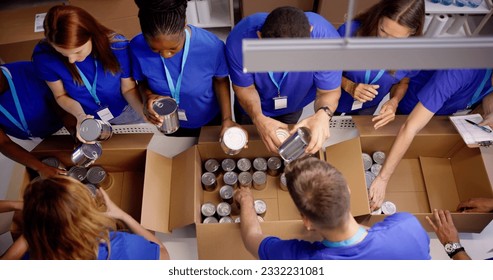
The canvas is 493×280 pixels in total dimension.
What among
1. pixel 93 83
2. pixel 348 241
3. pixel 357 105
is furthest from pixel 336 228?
pixel 93 83

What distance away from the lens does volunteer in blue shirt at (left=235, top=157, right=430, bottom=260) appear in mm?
1391

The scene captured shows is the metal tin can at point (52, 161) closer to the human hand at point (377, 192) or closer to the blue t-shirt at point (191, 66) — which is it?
the blue t-shirt at point (191, 66)

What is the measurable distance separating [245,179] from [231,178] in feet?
0.28

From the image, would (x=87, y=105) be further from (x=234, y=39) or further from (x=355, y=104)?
(x=355, y=104)

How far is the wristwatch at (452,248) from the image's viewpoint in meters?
1.88

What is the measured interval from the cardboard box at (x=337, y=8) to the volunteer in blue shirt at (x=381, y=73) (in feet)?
4.07

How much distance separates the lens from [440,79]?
1.99m

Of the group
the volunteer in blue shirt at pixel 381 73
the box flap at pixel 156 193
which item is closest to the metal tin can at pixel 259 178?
the box flap at pixel 156 193

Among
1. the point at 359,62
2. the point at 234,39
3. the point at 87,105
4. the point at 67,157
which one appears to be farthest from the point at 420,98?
the point at 67,157

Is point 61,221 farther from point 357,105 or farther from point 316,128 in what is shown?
point 357,105

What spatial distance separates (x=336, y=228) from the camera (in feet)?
4.59

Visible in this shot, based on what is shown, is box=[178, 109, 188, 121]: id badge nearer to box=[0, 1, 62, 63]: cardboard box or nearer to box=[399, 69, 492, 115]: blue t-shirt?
box=[399, 69, 492, 115]: blue t-shirt
